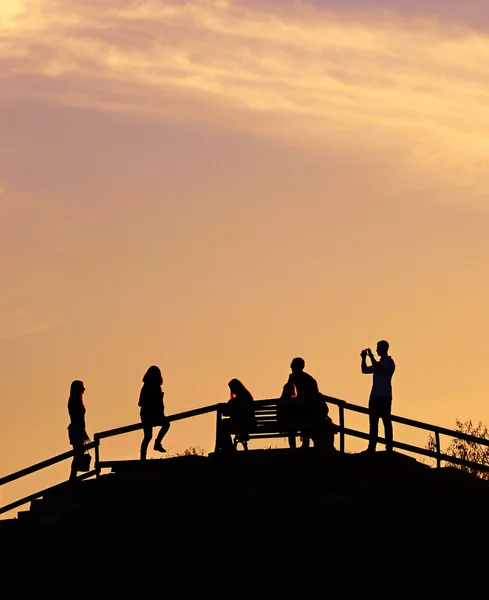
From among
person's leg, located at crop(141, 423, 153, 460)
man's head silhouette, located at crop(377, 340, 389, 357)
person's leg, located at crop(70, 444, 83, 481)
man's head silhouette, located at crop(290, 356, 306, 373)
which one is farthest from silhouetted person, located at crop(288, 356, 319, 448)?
person's leg, located at crop(70, 444, 83, 481)

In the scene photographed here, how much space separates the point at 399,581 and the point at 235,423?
262 inches

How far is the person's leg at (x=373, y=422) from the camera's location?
85.8 ft

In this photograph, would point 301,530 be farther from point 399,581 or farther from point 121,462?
point 121,462

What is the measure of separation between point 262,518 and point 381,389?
3.95 metres

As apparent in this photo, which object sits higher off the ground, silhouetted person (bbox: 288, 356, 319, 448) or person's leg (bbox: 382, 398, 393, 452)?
silhouetted person (bbox: 288, 356, 319, 448)

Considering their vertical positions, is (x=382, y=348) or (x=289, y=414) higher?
(x=382, y=348)

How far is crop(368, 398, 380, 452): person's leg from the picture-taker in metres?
26.2

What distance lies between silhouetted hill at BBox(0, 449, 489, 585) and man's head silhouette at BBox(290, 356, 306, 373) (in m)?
1.73

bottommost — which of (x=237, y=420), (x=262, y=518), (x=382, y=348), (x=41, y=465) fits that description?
(x=262, y=518)

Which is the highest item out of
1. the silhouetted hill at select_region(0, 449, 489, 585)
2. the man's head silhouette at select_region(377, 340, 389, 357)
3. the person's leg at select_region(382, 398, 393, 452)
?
the man's head silhouette at select_region(377, 340, 389, 357)

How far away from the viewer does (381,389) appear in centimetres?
2612

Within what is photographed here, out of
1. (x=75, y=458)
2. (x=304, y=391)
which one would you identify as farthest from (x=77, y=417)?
(x=304, y=391)

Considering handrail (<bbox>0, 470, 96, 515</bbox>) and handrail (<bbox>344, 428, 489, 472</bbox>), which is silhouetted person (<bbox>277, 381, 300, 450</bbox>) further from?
handrail (<bbox>0, 470, 96, 515</bbox>)

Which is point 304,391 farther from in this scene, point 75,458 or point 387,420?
point 75,458
